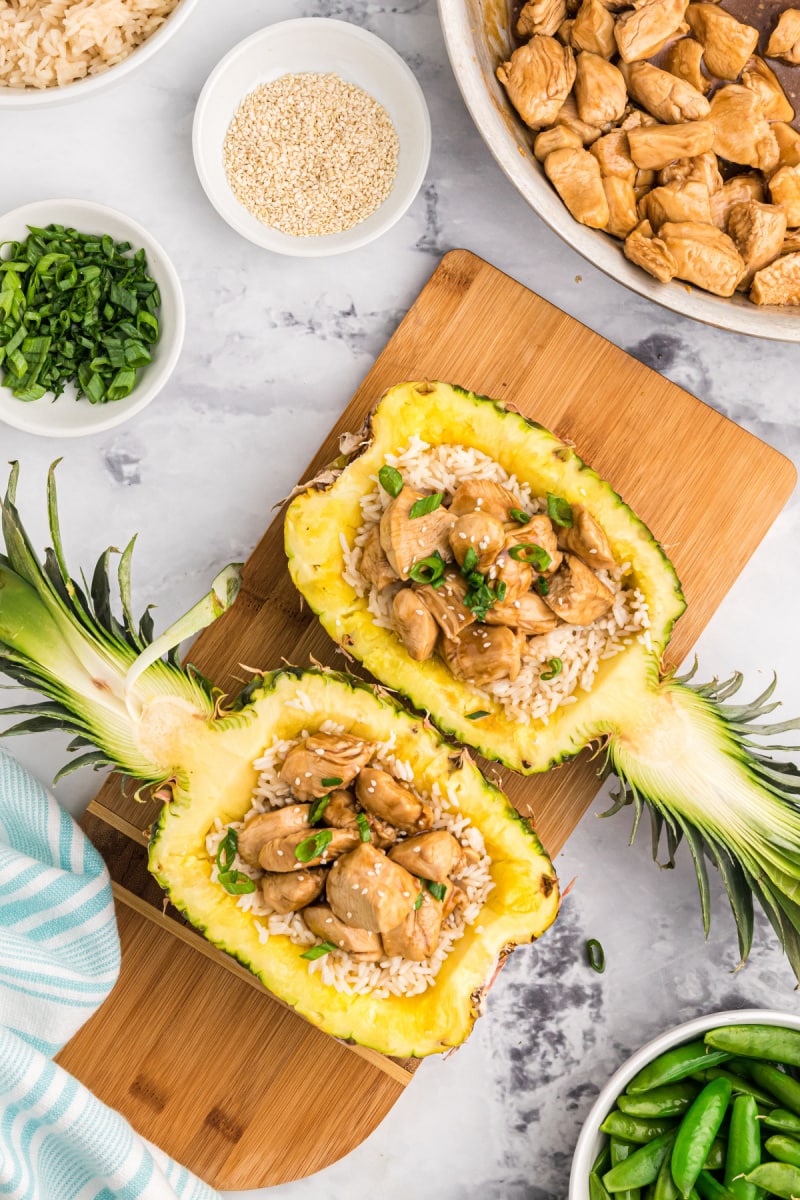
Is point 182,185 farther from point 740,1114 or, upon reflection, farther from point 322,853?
point 740,1114

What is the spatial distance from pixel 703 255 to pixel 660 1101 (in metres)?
2.10

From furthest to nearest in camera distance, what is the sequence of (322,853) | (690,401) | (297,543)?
(690,401), (297,543), (322,853)

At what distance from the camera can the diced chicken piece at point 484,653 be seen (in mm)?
2164

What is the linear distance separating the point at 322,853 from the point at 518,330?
142 centimetres

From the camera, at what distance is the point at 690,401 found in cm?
260

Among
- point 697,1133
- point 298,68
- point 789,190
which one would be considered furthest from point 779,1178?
point 298,68

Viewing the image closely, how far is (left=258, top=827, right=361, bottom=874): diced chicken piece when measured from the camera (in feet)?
6.82

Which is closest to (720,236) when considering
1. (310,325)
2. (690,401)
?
(690,401)

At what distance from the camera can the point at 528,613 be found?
2217 mm

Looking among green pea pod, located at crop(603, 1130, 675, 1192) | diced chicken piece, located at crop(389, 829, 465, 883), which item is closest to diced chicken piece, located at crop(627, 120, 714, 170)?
diced chicken piece, located at crop(389, 829, 465, 883)

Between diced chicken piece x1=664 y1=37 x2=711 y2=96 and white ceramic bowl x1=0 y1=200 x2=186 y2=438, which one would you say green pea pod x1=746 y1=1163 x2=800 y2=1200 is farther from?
diced chicken piece x1=664 y1=37 x2=711 y2=96

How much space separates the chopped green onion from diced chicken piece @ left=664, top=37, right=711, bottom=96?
50.2 inches

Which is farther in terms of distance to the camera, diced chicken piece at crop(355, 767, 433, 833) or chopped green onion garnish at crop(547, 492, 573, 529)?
chopped green onion garnish at crop(547, 492, 573, 529)

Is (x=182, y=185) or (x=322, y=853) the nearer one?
(x=322, y=853)
